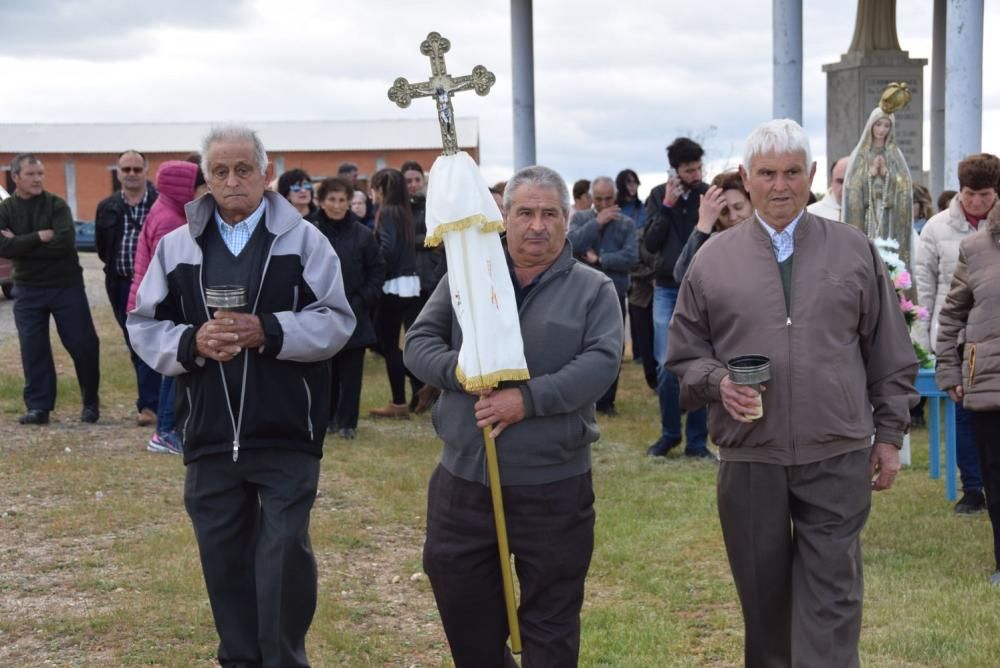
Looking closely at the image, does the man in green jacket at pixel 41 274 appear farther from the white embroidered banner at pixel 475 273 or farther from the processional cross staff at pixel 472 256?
the white embroidered banner at pixel 475 273

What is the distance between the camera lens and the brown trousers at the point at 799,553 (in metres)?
4.12

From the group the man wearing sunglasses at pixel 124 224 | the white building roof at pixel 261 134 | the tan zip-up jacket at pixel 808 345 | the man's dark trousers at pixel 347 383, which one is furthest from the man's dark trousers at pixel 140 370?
the white building roof at pixel 261 134

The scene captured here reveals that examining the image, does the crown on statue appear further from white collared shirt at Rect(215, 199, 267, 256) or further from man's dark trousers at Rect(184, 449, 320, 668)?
man's dark trousers at Rect(184, 449, 320, 668)

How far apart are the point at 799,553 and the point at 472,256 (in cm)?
144

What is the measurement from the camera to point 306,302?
4.68 meters

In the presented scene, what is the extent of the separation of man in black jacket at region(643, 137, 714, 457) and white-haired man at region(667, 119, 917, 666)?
5073mm

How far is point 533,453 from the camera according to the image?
4.11 meters

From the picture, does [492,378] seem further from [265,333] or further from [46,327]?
[46,327]

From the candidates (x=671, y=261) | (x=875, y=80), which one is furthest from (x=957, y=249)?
(x=875, y=80)

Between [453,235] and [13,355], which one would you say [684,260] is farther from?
[13,355]

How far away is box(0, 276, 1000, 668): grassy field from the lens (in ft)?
18.1

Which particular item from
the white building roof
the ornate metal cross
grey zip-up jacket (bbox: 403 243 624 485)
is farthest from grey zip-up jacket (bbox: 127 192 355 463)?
the white building roof

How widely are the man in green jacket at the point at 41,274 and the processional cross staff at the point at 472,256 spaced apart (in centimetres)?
686

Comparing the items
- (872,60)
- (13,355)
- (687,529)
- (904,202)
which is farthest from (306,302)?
(872,60)
